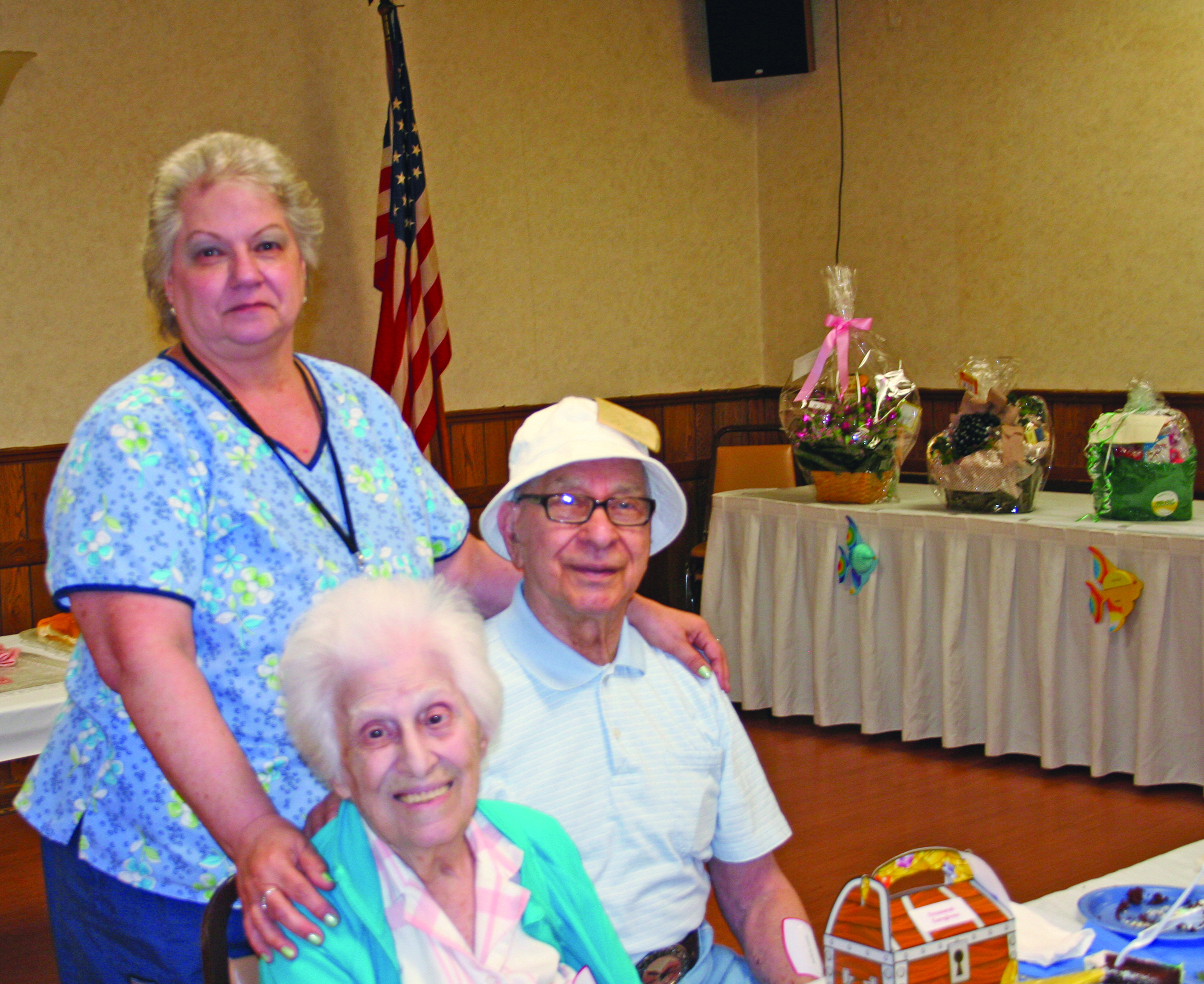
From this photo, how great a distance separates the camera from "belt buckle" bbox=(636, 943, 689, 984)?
5.11 ft

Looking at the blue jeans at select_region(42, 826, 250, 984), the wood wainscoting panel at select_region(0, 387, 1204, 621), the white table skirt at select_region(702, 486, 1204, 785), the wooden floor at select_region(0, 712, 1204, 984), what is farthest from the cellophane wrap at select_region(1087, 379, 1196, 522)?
the blue jeans at select_region(42, 826, 250, 984)

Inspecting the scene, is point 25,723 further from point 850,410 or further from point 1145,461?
point 1145,461

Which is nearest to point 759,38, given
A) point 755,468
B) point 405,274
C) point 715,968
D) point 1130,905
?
point 755,468

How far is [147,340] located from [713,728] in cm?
376

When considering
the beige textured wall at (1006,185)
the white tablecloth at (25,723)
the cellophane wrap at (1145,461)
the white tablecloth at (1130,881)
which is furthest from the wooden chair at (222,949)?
the beige textured wall at (1006,185)

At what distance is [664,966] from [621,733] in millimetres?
289

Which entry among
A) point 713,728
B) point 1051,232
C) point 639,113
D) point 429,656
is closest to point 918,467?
point 1051,232

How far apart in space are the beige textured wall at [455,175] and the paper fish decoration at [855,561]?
2.05 m

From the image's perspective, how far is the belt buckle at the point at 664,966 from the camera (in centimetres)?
156

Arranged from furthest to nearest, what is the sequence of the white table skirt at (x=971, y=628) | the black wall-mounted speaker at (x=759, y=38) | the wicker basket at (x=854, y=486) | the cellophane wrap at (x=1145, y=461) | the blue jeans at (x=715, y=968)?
the black wall-mounted speaker at (x=759, y=38) → the wicker basket at (x=854, y=486) → the cellophane wrap at (x=1145, y=461) → the white table skirt at (x=971, y=628) → the blue jeans at (x=715, y=968)

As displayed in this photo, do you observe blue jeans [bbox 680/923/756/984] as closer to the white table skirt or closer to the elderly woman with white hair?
the elderly woman with white hair

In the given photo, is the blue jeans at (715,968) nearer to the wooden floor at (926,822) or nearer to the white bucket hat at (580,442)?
the white bucket hat at (580,442)

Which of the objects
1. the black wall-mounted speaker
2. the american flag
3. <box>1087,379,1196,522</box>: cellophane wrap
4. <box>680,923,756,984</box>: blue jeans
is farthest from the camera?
the black wall-mounted speaker

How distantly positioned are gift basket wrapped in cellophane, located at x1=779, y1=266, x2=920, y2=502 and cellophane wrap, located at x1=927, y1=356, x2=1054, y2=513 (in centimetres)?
25
